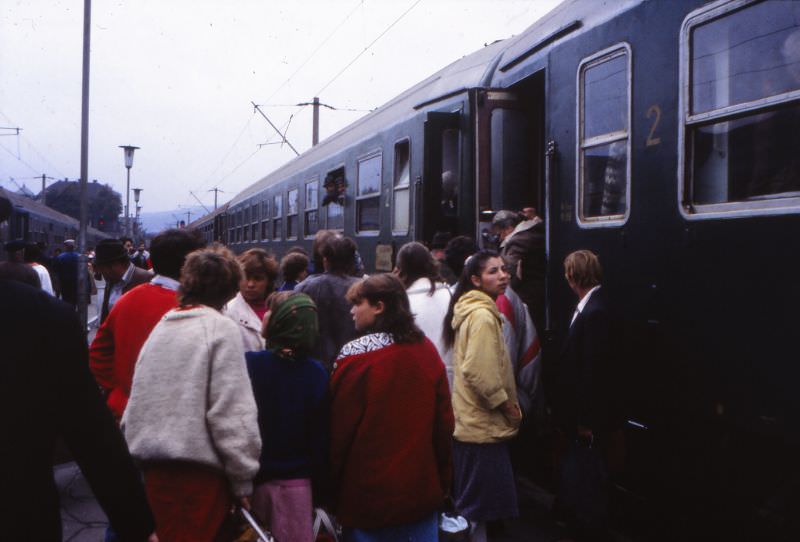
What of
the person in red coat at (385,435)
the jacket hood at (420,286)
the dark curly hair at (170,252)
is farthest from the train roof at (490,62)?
the dark curly hair at (170,252)

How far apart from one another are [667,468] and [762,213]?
57.3 inches

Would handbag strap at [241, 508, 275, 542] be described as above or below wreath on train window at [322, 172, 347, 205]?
below

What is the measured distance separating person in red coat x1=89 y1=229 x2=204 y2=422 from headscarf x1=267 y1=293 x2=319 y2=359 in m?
0.84

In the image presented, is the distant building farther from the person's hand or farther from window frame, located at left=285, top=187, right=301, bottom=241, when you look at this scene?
the person's hand

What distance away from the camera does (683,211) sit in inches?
149

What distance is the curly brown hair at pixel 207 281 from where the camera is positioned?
2871 millimetres

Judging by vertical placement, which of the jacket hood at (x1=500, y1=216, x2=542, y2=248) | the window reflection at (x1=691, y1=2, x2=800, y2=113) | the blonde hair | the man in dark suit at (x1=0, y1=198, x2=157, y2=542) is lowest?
the man in dark suit at (x1=0, y1=198, x2=157, y2=542)

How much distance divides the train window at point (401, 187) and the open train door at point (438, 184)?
2.80 ft

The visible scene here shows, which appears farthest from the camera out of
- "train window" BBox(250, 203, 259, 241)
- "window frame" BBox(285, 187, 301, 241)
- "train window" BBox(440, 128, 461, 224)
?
"train window" BBox(250, 203, 259, 241)

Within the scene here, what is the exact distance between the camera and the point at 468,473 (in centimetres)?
407

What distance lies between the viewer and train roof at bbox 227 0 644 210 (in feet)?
15.9

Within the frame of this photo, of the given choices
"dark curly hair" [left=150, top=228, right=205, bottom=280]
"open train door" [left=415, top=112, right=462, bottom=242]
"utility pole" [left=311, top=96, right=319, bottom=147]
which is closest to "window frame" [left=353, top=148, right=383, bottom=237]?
"open train door" [left=415, top=112, right=462, bottom=242]

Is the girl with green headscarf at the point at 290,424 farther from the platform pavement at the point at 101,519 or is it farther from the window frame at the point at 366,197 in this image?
the window frame at the point at 366,197

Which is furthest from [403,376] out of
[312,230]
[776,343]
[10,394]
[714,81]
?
[312,230]
